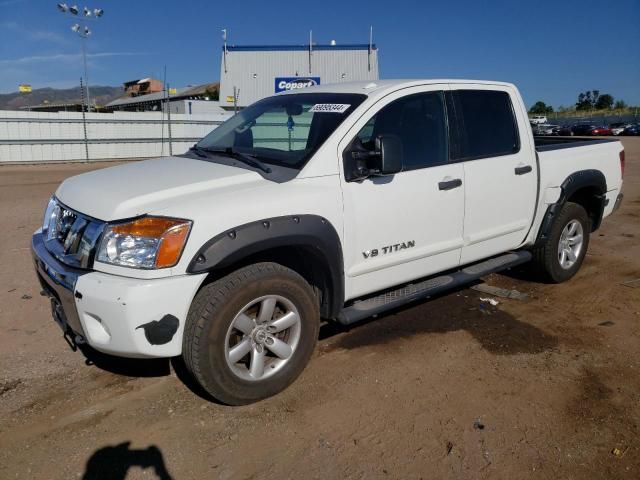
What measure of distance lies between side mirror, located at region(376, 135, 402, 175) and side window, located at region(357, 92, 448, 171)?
29 cm

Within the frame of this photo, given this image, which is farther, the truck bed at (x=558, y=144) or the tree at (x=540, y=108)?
the tree at (x=540, y=108)

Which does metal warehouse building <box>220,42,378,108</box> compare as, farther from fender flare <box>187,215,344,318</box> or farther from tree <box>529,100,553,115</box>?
tree <box>529,100,553,115</box>

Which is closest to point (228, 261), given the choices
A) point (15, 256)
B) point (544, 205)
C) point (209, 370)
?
point (209, 370)

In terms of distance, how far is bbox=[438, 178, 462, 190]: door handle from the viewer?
12.4 feet

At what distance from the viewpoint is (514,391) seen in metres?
3.29

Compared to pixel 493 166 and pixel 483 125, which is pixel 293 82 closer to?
pixel 483 125

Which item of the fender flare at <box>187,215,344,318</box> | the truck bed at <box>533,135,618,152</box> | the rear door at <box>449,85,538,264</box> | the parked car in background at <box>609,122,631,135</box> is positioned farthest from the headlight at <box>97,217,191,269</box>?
the parked car in background at <box>609,122,631,135</box>

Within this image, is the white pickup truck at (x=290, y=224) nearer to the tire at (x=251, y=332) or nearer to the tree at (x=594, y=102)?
the tire at (x=251, y=332)

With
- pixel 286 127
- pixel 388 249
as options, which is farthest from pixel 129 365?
pixel 286 127

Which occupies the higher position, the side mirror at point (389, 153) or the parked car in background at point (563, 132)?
the parked car in background at point (563, 132)

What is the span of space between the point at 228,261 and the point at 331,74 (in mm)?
29754

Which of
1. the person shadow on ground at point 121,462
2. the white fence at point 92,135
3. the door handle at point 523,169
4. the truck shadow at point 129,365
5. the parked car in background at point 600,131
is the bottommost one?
the person shadow on ground at point 121,462

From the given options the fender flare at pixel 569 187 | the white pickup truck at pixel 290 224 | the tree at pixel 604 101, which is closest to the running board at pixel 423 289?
the white pickup truck at pixel 290 224

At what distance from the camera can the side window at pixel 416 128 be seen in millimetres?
3668
